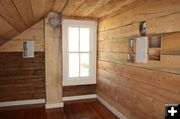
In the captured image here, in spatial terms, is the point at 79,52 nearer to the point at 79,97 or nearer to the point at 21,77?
the point at 79,97

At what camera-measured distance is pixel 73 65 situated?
3.64 metres

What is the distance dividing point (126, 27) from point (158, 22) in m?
0.71

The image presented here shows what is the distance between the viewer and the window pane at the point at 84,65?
3.71 meters

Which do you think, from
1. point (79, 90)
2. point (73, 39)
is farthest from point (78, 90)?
point (73, 39)

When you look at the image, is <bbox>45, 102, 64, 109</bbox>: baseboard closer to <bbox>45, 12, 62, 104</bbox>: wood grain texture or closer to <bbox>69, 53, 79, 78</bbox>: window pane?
<bbox>45, 12, 62, 104</bbox>: wood grain texture

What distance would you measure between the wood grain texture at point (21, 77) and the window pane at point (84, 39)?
2.93ft

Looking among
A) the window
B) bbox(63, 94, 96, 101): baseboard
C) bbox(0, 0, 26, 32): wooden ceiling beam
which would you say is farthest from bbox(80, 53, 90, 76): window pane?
bbox(0, 0, 26, 32): wooden ceiling beam

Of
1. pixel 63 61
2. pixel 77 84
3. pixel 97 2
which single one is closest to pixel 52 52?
pixel 63 61

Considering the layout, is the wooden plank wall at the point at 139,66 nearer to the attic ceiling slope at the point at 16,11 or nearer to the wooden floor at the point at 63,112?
the wooden floor at the point at 63,112

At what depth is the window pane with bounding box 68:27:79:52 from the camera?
11.7 ft

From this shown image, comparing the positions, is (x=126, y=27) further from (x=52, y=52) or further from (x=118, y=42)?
(x=52, y=52)

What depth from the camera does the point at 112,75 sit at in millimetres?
3059

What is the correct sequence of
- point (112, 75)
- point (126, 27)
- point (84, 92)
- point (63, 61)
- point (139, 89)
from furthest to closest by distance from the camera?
point (84, 92) → point (63, 61) → point (112, 75) → point (126, 27) → point (139, 89)

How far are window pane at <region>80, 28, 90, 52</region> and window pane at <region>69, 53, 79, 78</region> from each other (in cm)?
21
